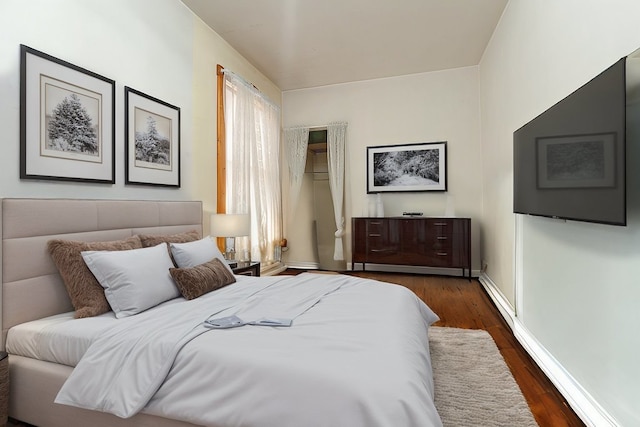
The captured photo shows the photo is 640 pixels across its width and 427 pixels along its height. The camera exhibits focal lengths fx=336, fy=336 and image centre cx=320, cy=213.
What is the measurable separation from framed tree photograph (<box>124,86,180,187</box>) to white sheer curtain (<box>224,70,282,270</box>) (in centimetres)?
88

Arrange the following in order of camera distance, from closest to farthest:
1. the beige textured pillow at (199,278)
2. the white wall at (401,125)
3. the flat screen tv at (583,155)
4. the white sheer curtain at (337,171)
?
the flat screen tv at (583,155)
the beige textured pillow at (199,278)
the white wall at (401,125)
the white sheer curtain at (337,171)

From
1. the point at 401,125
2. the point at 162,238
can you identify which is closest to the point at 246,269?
the point at 162,238

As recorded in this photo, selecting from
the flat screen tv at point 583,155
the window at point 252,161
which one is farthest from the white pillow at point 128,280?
the flat screen tv at point 583,155

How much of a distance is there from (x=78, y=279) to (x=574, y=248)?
2783 mm

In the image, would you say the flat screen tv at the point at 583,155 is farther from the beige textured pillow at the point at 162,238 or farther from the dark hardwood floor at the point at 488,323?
the beige textured pillow at the point at 162,238

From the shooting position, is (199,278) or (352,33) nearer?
(199,278)

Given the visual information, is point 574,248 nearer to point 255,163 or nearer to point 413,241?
point 413,241

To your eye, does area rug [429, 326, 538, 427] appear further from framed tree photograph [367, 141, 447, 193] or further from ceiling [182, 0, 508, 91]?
ceiling [182, 0, 508, 91]

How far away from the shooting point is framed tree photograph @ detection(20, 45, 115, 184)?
196 cm

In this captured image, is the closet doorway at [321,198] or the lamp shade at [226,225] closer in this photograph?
the lamp shade at [226,225]

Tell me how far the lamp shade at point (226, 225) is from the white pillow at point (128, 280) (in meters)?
1.31

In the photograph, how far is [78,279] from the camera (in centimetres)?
188

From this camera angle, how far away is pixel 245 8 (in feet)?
11.0

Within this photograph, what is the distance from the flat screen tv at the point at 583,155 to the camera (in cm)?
135
